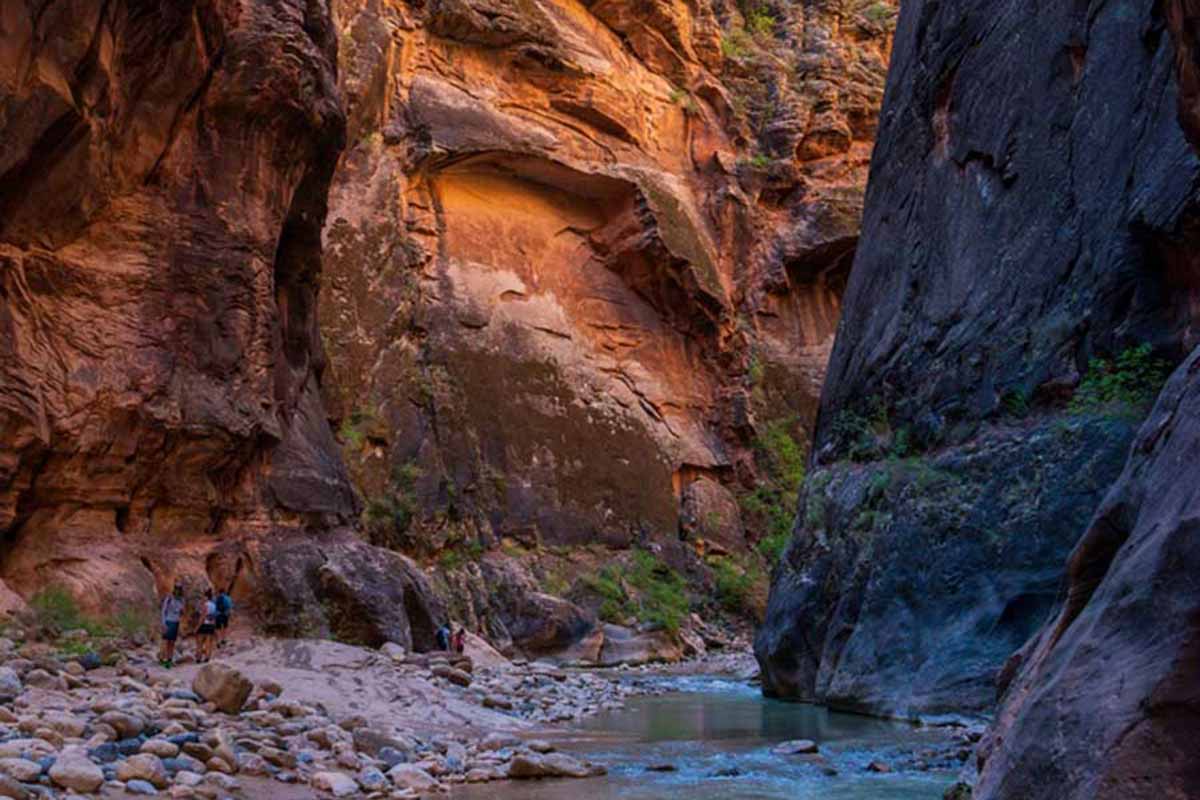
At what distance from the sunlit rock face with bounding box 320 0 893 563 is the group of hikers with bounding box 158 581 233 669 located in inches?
474

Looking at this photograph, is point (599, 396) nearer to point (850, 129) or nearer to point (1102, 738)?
point (850, 129)

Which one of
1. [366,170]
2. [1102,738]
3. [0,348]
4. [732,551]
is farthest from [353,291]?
[1102,738]

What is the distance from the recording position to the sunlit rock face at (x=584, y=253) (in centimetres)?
3067

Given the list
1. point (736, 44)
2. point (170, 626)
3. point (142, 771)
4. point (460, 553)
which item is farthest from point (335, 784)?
point (736, 44)

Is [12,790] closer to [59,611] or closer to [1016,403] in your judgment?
[59,611]

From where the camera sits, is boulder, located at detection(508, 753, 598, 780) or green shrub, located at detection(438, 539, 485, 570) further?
green shrub, located at detection(438, 539, 485, 570)

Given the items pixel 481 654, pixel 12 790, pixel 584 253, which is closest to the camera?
pixel 12 790

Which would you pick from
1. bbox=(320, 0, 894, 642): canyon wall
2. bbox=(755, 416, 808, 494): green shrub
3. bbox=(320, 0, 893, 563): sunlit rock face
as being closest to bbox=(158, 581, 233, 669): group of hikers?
bbox=(320, 0, 893, 563): sunlit rock face

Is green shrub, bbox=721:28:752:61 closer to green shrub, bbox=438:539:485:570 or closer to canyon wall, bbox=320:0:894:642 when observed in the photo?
canyon wall, bbox=320:0:894:642

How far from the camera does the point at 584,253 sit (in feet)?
120

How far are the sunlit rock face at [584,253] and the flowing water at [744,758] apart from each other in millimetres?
15704

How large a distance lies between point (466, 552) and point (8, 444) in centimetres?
1576

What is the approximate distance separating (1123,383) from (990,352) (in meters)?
2.45

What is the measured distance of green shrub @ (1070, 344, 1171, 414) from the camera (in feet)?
36.3
